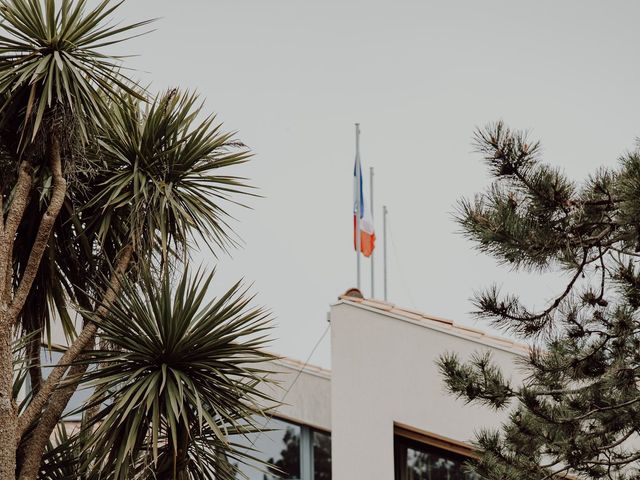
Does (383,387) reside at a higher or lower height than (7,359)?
higher

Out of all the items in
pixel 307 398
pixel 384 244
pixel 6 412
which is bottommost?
pixel 6 412

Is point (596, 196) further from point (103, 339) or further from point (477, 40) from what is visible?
point (477, 40)

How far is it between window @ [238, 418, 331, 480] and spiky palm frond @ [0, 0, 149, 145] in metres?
7.23

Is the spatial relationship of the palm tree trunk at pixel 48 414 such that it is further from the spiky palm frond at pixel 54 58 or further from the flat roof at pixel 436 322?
the flat roof at pixel 436 322

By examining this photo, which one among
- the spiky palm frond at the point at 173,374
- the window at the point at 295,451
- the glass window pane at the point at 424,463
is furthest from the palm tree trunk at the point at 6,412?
the window at the point at 295,451

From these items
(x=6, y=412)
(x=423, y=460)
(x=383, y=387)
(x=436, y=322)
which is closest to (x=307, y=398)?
(x=423, y=460)

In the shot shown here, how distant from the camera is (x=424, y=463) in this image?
1140cm

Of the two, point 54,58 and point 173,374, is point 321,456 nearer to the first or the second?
point 173,374

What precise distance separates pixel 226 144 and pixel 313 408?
6.32 meters

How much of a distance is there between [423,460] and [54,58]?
20.0 feet

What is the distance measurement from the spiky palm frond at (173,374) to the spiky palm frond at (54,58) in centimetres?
129

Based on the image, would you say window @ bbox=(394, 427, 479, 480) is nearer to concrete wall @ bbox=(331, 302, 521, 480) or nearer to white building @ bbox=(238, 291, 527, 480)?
white building @ bbox=(238, 291, 527, 480)

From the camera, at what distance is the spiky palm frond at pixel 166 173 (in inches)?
312

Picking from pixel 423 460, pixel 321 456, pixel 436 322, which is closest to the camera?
pixel 436 322
